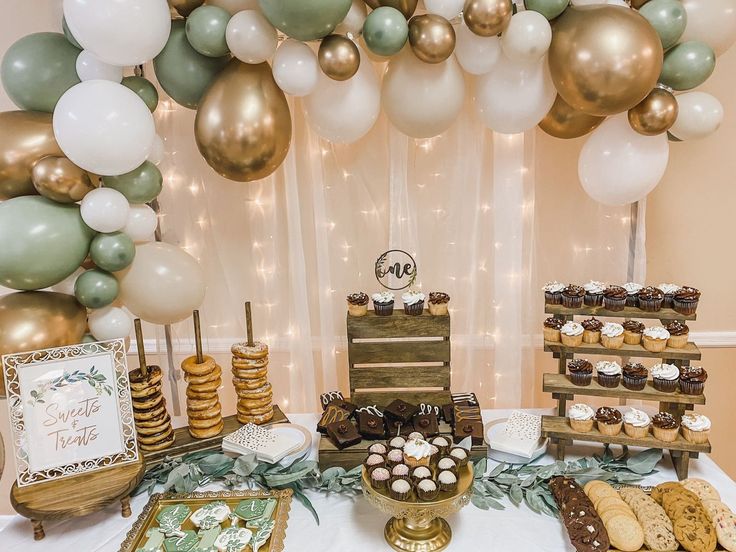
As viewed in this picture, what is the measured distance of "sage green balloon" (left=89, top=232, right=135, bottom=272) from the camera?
1434 mm

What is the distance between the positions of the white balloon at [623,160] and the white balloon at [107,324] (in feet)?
4.45

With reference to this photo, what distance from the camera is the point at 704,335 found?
2.08 m

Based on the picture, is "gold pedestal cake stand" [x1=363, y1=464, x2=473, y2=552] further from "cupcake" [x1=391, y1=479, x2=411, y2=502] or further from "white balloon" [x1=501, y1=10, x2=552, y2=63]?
"white balloon" [x1=501, y1=10, x2=552, y2=63]

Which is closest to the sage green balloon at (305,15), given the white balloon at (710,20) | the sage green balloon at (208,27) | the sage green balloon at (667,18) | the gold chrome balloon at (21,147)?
the sage green balloon at (208,27)

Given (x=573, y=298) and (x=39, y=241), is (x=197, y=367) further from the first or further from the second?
(x=573, y=298)

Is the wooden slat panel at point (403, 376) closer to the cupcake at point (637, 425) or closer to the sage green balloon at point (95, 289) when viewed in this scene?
the cupcake at point (637, 425)

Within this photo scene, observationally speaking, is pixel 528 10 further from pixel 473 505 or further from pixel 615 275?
Result: pixel 473 505

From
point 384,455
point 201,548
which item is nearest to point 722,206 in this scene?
point 384,455

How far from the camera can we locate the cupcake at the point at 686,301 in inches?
58.6

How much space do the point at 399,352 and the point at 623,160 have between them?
2.73 ft

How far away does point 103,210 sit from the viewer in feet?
4.59

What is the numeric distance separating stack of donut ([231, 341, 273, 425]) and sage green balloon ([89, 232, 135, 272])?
441mm

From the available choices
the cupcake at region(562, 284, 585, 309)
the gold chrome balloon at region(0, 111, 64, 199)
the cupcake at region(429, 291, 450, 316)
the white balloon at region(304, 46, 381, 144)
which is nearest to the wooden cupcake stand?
the cupcake at region(562, 284, 585, 309)

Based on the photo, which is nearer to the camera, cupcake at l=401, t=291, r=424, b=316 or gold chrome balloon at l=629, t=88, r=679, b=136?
gold chrome balloon at l=629, t=88, r=679, b=136
